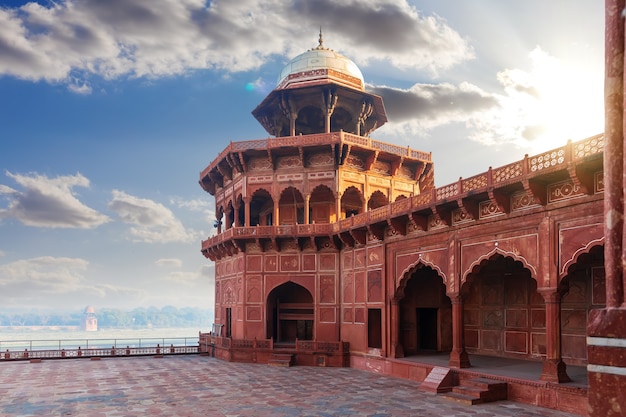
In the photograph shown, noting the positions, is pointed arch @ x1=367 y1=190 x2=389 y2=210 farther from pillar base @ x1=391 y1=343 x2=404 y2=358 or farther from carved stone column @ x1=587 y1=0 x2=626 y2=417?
carved stone column @ x1=587 y1=0 x2=626 y2=417

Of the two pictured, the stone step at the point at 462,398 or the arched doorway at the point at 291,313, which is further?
the arched doorway at the point at 291,313

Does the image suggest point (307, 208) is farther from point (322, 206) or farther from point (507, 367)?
point (507, 367)

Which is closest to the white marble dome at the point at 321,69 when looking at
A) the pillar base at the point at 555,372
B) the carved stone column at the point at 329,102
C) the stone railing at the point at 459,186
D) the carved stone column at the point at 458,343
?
the carved stone column at the point at 329,102

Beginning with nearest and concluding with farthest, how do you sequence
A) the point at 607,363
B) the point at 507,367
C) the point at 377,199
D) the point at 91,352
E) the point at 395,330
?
the point at 607,363 < the point at 507,367 < the point at 395,330 < the point at 91,352 < the point at 377,199

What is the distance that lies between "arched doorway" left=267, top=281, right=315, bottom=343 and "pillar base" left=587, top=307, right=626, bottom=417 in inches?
896

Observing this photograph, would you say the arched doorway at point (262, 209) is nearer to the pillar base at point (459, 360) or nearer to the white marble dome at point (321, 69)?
A: the white marble dome at point (321, 69)

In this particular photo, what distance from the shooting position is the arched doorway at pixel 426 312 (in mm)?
22375

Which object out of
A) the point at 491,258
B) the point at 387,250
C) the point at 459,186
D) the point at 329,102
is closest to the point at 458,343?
the point at 491,258

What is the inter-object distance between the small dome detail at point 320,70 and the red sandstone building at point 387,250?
8 cm

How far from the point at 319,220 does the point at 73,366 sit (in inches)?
505

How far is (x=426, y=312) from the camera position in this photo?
23.4 metres

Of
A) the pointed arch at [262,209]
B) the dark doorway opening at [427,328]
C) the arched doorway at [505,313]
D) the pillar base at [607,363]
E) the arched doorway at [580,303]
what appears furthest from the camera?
the pointed arch at [262,209]

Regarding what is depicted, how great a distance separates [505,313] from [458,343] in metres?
3.94

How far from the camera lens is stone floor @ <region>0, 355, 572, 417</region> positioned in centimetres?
1337
